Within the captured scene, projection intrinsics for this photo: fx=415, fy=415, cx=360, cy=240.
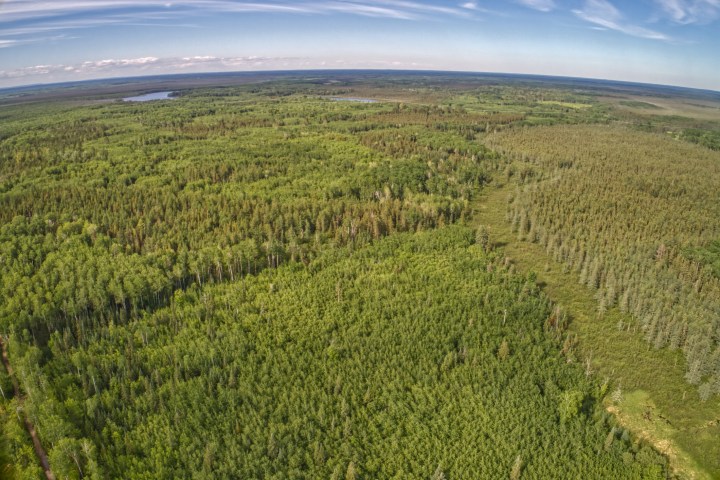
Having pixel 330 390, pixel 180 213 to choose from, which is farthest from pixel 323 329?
pixel 180 213

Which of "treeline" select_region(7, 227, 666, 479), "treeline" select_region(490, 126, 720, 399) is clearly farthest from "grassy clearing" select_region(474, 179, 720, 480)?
"treeline" select_region(7, 227, 666, 479)

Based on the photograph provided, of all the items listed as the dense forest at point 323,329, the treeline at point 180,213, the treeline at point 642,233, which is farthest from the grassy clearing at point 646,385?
the treeline at point 180,213

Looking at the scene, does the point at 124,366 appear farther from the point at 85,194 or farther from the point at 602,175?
the point at 602,175

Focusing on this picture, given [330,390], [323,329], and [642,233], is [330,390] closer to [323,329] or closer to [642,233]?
[323,329]

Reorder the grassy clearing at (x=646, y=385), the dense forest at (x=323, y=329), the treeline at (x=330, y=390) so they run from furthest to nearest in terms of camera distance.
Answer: the grassy clearing at (x=646, y=385) < the dense forest at (x=323, y=329) < the treeline at (x=330, y=390)

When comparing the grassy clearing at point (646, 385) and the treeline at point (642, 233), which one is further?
the treeline at point (642, 233)

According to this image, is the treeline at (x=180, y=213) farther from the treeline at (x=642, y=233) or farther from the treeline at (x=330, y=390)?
the treeline at (x=642, y=233)

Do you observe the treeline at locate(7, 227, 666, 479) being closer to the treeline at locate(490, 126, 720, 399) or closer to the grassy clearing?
the grassy clearing
